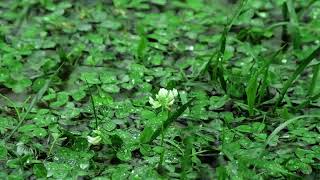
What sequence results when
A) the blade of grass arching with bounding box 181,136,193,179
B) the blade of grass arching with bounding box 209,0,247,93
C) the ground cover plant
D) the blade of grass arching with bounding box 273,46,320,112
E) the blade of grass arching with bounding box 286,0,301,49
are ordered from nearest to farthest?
the blade of grass arching with bounding box 181,136,193,179
the ground cover plant
the blade of grass arching with bounding box 273,46,320,112
the blade of grass arching with bounding box 209,0,247,93
the blade of grass arching with bounding box 286,0,301,49

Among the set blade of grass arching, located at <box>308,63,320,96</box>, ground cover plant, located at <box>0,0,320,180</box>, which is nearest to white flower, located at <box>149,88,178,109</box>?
ground cover plant, located at <box>0,0,320,180</box>

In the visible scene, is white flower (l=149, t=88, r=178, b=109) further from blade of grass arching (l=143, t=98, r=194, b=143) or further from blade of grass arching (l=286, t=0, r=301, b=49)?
blade of grass arching (l=286, t=0, r=301, b=49)

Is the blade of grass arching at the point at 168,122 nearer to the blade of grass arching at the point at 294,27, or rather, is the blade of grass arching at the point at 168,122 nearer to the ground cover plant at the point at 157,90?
the ground cover plant at the point at 157,90

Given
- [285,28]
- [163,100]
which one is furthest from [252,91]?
[285,28]

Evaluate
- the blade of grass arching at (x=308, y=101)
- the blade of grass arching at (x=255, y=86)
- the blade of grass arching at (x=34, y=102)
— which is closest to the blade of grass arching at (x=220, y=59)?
the blade of grass arching at (x=255, y=86)

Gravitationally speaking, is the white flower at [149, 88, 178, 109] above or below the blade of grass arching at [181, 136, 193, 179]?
above

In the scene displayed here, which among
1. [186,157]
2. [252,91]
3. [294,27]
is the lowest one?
[186,157]

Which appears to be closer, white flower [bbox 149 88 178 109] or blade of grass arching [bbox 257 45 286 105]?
white flower [bbox 149 88 178 109]

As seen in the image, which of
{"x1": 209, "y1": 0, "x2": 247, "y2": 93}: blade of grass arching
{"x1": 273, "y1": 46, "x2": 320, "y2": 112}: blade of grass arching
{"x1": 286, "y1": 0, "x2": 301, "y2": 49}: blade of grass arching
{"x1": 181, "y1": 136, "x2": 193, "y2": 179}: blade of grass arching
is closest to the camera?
{"x1": 181, "y1": 136, "x2": 193, "y2": 179}: blade of grass arching

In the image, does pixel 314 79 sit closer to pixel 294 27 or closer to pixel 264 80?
pixel 264 80
